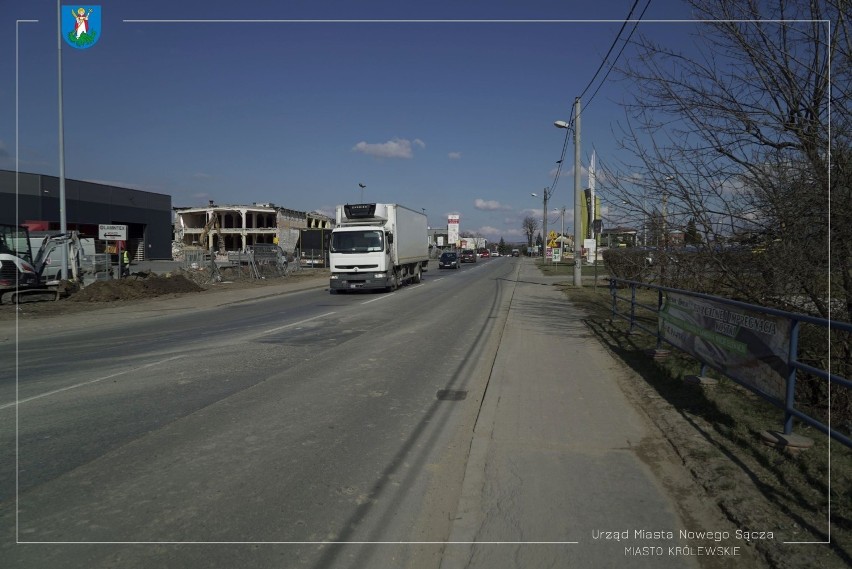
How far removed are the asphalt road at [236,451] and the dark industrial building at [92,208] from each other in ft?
105

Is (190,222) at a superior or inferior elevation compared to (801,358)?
superior

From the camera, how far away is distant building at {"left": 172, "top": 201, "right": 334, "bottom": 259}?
66188mm

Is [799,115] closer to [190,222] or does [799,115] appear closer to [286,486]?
[286,486]

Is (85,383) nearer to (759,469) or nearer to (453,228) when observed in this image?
(759,469)

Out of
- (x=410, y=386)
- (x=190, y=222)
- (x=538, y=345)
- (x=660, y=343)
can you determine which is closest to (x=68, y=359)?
(x=410, y=386)

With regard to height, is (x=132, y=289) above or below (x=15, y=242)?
below

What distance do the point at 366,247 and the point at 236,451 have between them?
19340mm

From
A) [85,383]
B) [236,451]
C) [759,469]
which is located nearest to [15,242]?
[85,383]

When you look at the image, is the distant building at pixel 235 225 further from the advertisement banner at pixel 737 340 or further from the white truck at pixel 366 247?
the advertisement banner at pixel 737 340

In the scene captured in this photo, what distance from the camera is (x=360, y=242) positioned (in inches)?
963

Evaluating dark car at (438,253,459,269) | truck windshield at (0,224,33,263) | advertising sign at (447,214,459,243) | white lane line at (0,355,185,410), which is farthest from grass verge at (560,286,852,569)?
advertising sign at (447,214,459,243)

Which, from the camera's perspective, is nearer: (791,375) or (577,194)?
(791,375)

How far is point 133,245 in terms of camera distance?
63.1 m

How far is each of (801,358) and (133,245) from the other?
220 feet
